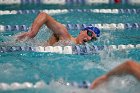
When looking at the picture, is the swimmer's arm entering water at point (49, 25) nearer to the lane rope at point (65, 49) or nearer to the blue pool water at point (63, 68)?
the lane rope at point (65, 49)

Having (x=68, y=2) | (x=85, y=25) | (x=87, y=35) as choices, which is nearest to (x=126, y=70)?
(x=87, y=35)

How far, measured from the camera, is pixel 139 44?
501cm

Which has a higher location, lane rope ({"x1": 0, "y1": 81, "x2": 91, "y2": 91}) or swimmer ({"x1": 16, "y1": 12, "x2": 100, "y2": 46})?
swimmer ({"x1": 16, "y1": 12, "x2": 100, "y2": 46})

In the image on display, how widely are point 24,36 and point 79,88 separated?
1371 millimetres

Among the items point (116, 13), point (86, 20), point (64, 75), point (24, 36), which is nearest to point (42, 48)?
point (24, 36)

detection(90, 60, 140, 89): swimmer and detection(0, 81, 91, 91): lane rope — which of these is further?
detection(0, 81, 91, 91): lane rope

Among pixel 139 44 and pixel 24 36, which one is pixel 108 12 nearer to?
pixel 139 44

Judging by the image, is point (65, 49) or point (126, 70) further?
point (65, 49)

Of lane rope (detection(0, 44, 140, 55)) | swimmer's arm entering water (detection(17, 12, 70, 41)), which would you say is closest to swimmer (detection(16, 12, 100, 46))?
swimmer's arm entering water (detection(17, 12, 70, 41))

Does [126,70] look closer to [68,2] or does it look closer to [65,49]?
[65,49]

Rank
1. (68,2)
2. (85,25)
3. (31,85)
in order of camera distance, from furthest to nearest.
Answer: (68,2), (85,25), (31,85)

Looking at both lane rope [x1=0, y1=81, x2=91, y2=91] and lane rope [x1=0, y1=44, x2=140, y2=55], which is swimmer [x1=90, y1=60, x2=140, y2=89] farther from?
lane rope [x1=0, y1=44, x2=140, y2=55]

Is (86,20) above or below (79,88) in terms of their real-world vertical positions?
above

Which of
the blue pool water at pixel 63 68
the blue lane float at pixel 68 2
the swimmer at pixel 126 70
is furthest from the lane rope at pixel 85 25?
the swimmer at pixel 126 70
